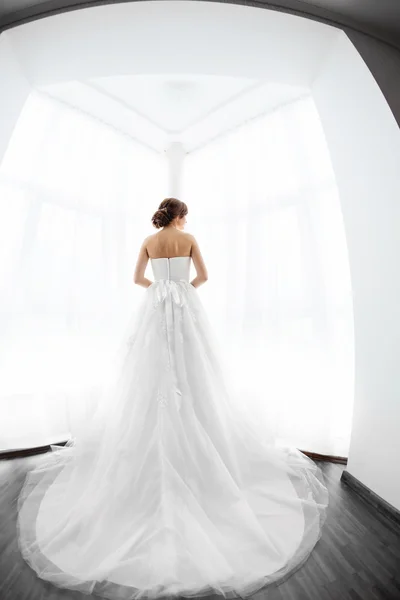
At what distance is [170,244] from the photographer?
2363 millimetres

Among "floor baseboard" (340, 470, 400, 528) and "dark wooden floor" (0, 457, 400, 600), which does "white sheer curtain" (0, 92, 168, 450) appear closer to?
"dark wooden floor" (0, 457, 400, 600)

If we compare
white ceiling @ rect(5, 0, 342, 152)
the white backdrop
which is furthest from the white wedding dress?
white ceiling @ rect(5, 0, 342, 152)

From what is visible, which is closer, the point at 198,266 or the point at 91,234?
the point at 198,266

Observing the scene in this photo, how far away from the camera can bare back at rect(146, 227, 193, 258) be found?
7.75 ft

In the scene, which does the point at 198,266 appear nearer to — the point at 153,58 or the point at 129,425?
the point at 129,425

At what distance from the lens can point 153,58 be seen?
7.25 feet

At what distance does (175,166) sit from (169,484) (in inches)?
124

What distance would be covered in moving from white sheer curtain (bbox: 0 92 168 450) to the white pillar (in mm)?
431

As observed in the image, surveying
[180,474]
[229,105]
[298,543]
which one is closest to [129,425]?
[180,474]

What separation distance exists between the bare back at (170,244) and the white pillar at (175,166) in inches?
56.4

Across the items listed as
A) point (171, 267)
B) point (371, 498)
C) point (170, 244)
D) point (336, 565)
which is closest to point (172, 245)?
point (170, 244)

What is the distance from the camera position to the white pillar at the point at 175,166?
3.67 metres

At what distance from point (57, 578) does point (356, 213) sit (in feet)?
8.47

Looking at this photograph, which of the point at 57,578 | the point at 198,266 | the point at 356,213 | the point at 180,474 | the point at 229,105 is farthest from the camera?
the point at 229,105
